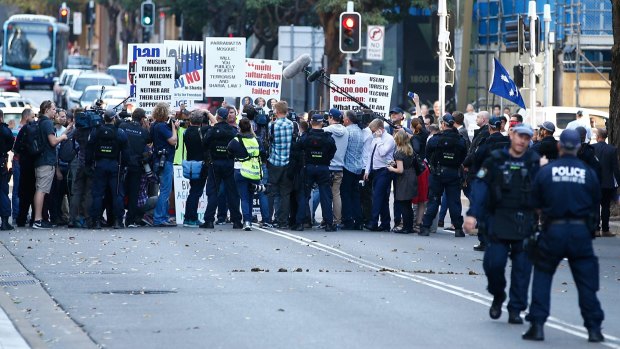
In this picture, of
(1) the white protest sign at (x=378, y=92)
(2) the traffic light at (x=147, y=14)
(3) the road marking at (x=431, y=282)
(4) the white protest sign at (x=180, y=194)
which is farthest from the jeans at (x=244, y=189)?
(2) the traffic light at (x=147, y=14)

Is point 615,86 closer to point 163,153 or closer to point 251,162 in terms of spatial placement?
point 251,162

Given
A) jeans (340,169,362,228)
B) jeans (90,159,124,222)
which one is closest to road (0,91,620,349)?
jeans (90,159,124,222)

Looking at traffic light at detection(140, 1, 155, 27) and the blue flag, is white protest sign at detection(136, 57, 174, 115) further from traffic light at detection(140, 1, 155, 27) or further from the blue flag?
traffic light at detection(140, 1, 155, 27)

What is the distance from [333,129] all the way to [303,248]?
325 centimetres

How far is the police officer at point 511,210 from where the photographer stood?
39.4 ft

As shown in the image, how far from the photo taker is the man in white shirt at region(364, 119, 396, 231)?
21594mm

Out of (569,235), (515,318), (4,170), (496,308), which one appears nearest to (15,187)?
(4,170)

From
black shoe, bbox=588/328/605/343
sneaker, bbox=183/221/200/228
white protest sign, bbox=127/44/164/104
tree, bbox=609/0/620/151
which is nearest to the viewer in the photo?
black shoe, bbox=588/328/605/343

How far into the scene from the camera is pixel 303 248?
61.4 feet

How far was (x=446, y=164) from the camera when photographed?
67.4 feet

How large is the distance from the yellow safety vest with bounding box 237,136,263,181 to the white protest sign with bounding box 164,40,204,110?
435 cm

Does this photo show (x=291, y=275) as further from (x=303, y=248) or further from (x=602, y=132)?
(x=602, y=132)

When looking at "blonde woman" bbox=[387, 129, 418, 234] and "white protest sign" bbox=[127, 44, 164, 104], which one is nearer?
"blonde woman" bbox=[387, 129, 418, 234]

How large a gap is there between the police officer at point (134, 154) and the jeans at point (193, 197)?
29.8 inches
